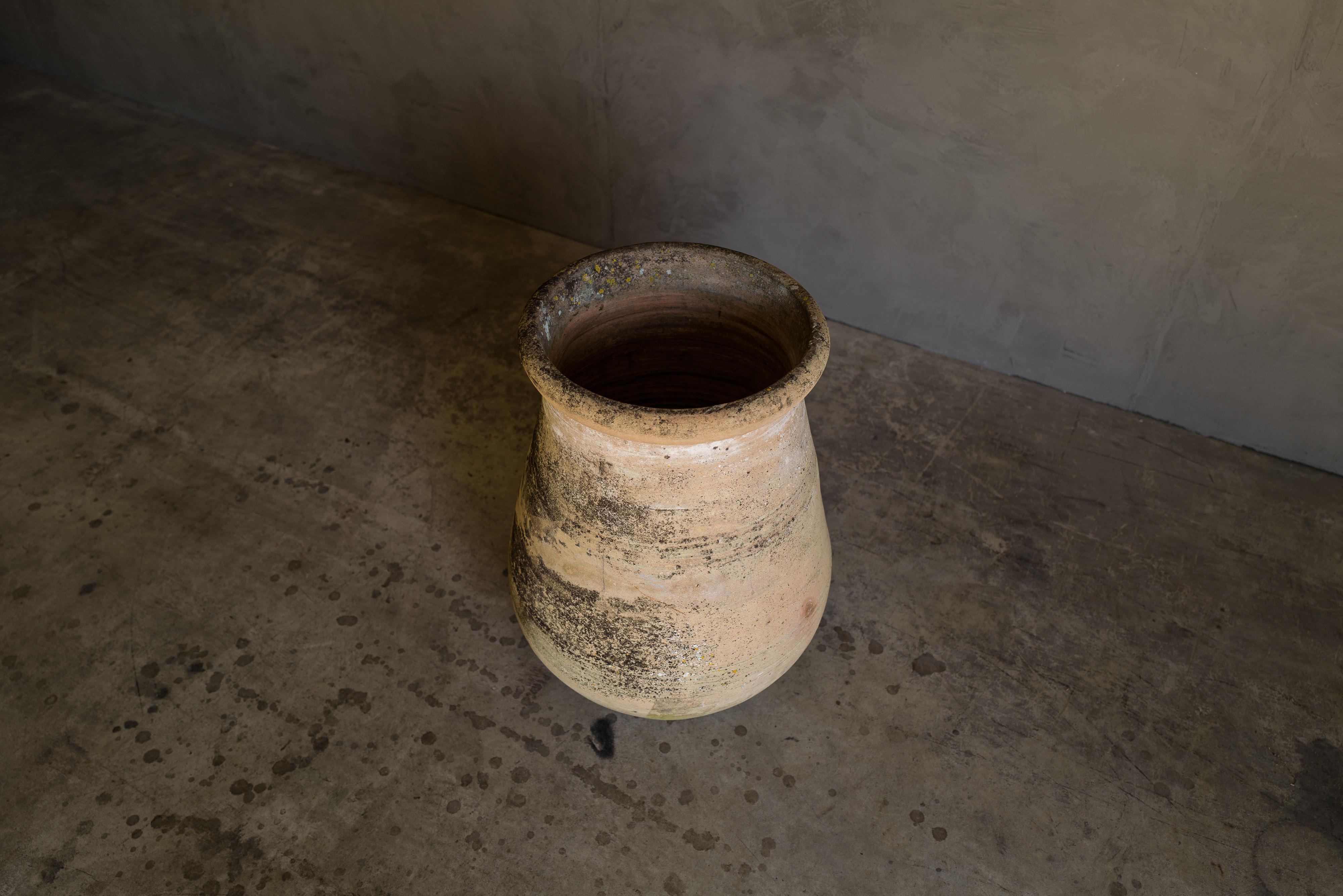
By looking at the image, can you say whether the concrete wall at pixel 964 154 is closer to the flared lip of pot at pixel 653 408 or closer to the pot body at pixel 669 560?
the flared lip of pot at pixel 653 408

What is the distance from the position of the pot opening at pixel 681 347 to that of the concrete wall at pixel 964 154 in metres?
1.13

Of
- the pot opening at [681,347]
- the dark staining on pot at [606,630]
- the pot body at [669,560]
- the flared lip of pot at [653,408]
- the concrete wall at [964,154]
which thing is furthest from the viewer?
the concrete wall at [964,154]

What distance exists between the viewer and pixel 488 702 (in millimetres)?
2131

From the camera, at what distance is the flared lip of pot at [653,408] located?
4.91 feet

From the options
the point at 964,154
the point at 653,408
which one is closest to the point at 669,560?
the point at 653,408

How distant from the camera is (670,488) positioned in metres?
1.59

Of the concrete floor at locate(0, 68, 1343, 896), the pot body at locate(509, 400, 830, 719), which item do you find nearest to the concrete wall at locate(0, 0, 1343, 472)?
the concrete floor at locate(0, 68, 1343, 896)

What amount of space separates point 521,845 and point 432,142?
2802 millimetres

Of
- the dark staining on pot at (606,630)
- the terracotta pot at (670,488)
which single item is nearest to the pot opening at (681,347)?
the terracotta pot at (670,488)

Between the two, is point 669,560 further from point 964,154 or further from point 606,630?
point 964,154

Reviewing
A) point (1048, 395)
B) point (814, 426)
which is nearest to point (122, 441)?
point (814, 426)

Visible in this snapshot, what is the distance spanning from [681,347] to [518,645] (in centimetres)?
85

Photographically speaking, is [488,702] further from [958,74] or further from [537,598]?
[958,74]

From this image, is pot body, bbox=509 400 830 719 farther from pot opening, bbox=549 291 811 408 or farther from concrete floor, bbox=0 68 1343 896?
concrete floor, bbox=0 68 1343 896
